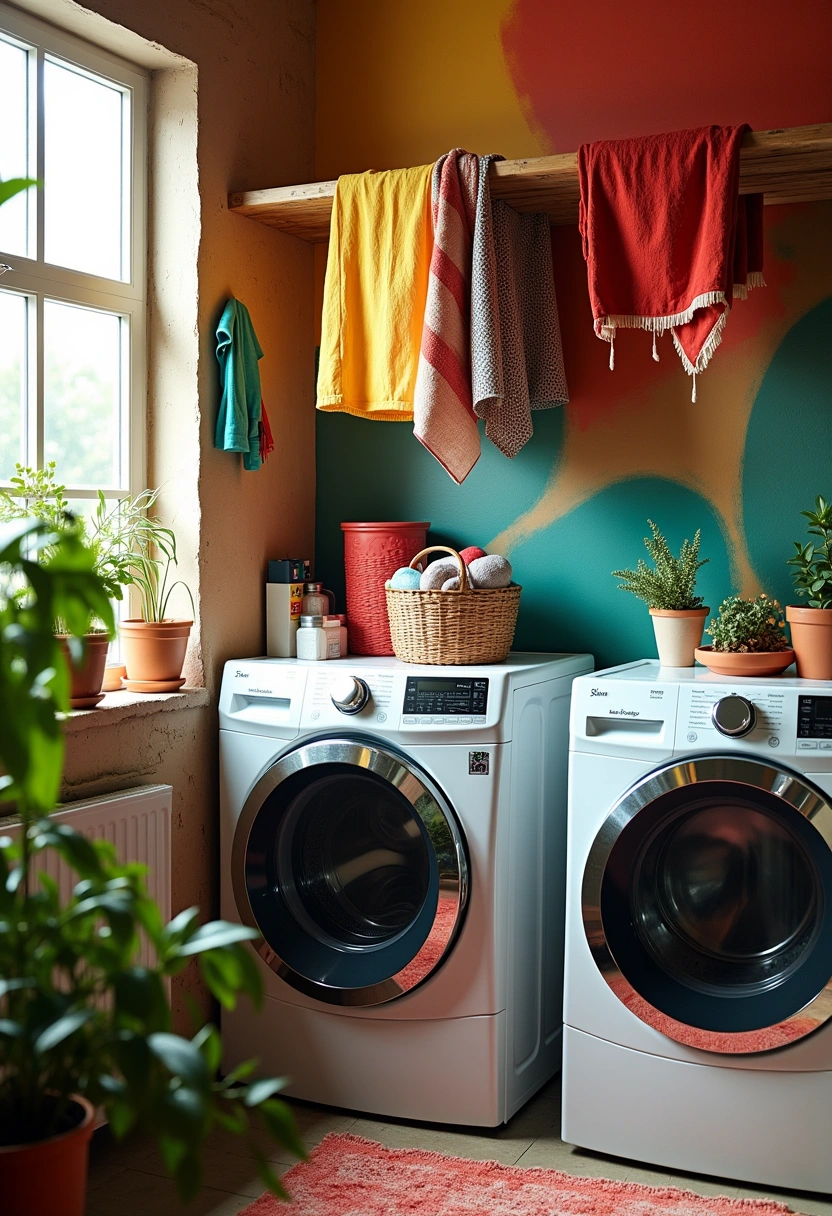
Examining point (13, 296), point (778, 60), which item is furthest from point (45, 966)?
point (778, 60)

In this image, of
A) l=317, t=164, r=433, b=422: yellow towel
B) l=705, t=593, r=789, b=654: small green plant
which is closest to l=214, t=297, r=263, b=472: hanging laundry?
l=317, t=164, r=433, b=422: yellow towel

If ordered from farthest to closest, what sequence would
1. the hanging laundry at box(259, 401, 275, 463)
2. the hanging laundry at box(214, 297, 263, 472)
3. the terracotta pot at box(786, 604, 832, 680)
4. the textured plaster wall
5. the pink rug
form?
the hanging laundry at box(259, 401, 275, 463) → the hanging laundry at box(214, 297, 263, 472) → the textured plaster wall → the terracotta pot at box(786, 604, 832, 680) → the pink rug

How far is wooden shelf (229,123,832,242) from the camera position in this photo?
2188mm

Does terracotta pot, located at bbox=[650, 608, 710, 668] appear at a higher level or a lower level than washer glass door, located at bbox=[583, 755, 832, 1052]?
higher

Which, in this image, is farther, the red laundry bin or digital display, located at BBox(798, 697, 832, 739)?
the red laundry bin

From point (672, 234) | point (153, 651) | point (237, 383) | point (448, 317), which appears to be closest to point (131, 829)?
point (153, 651)

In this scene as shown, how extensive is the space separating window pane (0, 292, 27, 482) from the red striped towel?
2.59ft

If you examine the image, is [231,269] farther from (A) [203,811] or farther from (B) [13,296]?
(A) [203,811]

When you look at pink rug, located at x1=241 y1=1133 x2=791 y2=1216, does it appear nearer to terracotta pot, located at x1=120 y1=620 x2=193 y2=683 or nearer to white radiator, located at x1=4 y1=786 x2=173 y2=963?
white radiator, located at x1=4 y1=786 x2=173 y2=963

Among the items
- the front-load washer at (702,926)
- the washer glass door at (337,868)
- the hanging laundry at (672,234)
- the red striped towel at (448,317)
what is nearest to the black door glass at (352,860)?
the washer glass door at (337,868)

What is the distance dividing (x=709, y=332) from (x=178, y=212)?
46.6 inches

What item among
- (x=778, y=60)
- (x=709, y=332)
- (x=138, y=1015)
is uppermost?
(x=778, y=60)

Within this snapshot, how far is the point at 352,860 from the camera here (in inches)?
96.9

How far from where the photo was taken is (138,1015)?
Result: 3.45ft
